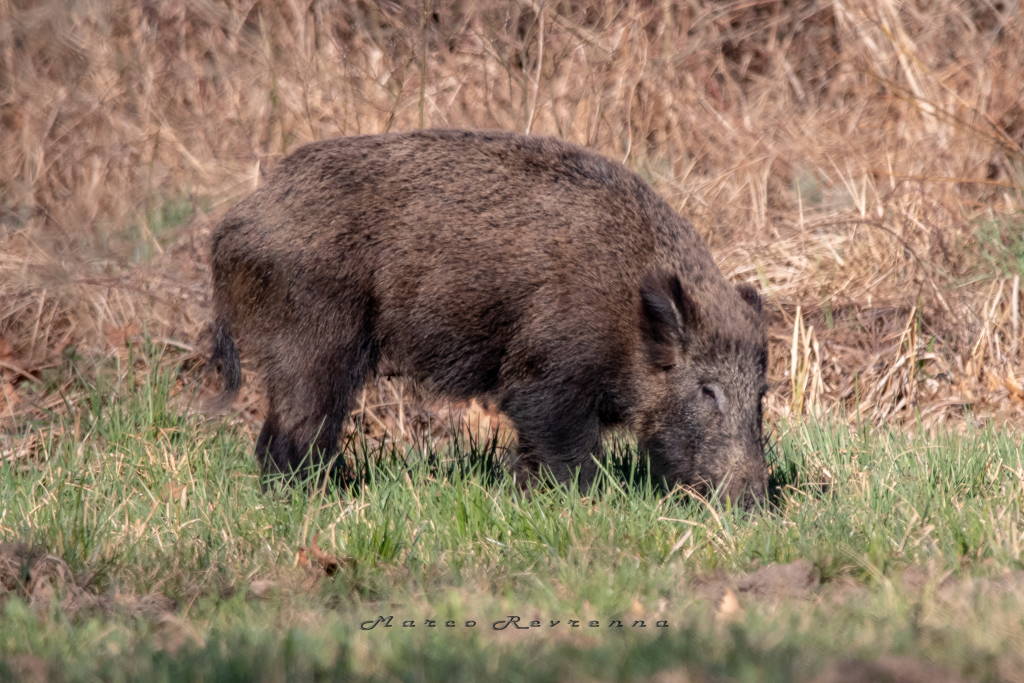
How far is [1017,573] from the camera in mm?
3465

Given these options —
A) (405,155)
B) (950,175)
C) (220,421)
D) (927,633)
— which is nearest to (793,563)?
(927,633)

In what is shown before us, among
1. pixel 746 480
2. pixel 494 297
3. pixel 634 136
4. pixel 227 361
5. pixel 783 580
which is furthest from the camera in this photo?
pixel 634 136

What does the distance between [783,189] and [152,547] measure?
5766 millimetres

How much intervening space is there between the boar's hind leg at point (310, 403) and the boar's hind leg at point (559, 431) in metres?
0.75

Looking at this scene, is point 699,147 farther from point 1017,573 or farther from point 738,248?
point 1017,573

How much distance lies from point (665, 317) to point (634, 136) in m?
3.89

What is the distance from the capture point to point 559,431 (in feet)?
18.2

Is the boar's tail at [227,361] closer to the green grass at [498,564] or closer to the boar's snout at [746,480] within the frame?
the green grass at [498,564]

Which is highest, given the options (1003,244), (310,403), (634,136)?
(634,136)

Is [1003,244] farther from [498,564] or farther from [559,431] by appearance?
[498,564]

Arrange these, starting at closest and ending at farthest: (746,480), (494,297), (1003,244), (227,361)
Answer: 1. (746,480)
2. (494,297)
3. (227,361)
4. (1003,244)

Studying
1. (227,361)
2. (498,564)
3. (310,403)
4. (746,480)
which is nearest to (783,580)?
(498,564)

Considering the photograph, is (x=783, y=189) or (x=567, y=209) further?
(x=783, y=189)

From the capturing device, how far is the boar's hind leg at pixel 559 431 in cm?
554
